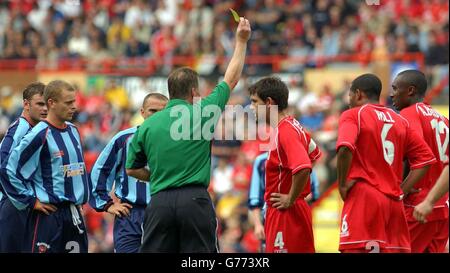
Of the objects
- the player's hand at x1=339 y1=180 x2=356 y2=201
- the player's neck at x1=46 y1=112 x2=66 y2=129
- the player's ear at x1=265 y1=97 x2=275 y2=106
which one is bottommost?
the player's hand at x1=339 y1=180 x2=356 y2=201

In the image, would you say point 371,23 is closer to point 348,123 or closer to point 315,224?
point 315,224

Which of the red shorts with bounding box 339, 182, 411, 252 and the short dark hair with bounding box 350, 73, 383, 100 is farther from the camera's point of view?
the short dark hair with bounding box 350, 73, 383, 100

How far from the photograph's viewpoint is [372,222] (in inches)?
378

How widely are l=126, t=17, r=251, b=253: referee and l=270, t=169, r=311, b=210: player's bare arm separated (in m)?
0.86

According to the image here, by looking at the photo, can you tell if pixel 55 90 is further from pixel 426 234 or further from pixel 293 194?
pixel 426 234

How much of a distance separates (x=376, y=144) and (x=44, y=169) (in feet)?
10.1

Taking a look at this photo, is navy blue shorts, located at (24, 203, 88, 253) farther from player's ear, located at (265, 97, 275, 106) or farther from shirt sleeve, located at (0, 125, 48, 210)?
player's ear, located at (265, 97, 275, 106)

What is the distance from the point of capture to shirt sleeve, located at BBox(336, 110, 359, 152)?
941cm

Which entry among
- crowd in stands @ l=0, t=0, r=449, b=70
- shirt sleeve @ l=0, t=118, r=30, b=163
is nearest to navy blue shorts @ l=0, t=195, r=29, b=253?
shirt sleeve @ l=0, t=118, r=30, b=163

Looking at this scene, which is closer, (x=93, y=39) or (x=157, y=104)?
(x=157, y=104)

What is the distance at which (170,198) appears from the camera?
8953mm

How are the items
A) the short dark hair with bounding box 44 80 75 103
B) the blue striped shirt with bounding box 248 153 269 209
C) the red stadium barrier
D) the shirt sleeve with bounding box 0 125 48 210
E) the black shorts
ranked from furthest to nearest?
1. the red stadium barrier
2. the blue striped shirt with bounding box 248 153 269 209
3. the short dark hair with bounding box 44 80 75 103
4. the shirt sleeve with bounding box 0 125 48 210
5. the black shorts
